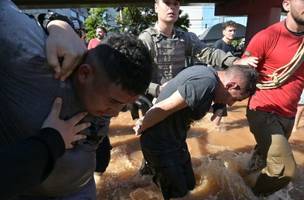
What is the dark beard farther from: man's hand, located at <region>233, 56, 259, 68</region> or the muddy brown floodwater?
the muddy brown floodwater

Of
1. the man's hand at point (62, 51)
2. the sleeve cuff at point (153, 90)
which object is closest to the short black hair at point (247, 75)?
the sleeve cuff at point (153, 90)

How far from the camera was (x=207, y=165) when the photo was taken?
4.70 meters

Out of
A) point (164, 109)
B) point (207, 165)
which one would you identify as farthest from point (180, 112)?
point (207, 165)

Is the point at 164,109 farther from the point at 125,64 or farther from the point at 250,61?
the point at 125,64

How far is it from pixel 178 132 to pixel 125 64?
5.32 ft

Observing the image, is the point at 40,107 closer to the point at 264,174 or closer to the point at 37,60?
the point at 37,60

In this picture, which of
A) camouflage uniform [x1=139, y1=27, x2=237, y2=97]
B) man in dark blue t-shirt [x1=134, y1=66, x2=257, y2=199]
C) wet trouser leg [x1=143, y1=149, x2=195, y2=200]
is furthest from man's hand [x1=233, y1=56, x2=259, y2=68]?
wet trouser leg [x1=143, y1=149, x2=195, y2=200]

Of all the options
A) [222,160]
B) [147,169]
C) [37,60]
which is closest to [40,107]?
[37,60]

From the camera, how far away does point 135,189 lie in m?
4.20

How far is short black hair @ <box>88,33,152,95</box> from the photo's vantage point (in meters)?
1.54

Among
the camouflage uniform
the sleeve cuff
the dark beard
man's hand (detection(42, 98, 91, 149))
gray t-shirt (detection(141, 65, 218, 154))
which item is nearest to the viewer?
man's hand (detection(42, 98, 91, 149))

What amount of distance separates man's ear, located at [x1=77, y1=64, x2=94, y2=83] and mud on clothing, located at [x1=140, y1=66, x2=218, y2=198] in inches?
48.0

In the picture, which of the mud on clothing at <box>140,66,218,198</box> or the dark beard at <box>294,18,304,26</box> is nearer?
the mud on clothing at <box>140,66,218,198</box>

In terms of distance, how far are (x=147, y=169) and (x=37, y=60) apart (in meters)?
2.87
